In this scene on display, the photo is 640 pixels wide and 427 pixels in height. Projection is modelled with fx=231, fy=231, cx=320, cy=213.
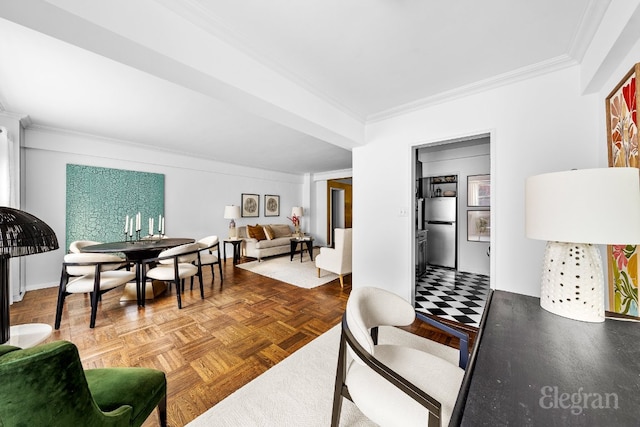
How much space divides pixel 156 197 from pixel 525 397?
5.56 m

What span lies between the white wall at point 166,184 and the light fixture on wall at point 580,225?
495 cm

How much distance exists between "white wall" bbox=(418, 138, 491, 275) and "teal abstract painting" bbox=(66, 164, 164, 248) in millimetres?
5387

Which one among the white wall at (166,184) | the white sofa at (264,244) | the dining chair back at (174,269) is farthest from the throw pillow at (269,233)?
the dining chair back at (174,269)

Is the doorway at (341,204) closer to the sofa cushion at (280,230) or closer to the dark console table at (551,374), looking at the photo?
the sofa cushion at (280,230)

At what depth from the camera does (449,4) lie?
133 cm

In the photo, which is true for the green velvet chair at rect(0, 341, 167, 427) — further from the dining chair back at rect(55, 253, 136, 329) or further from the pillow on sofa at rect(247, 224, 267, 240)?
the pillow on sofa at rect(247, 224, 267, 240)

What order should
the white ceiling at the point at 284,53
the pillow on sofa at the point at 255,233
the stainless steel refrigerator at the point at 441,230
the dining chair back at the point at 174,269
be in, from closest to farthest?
Answer: the white ceiling at the point at 284,53 → the dining chair back at the point at 174,269 → the stainless steel refrigerator at the point at 441,230 → the pillow on sofa at the point at 255,233

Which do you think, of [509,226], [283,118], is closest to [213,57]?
[283,118]

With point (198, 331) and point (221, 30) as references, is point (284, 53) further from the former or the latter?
point (198, 331)

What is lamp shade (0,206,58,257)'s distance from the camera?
91cm

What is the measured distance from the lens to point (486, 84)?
83.5 inches

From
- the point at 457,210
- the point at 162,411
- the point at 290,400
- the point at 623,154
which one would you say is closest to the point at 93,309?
the point at 162,411

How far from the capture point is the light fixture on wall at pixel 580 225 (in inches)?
34.6

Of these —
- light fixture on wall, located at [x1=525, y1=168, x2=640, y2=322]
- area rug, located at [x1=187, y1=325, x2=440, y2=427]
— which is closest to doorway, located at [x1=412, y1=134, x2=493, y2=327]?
area rug, located at [x1=187, y1=325, x2=440, y2=427]
